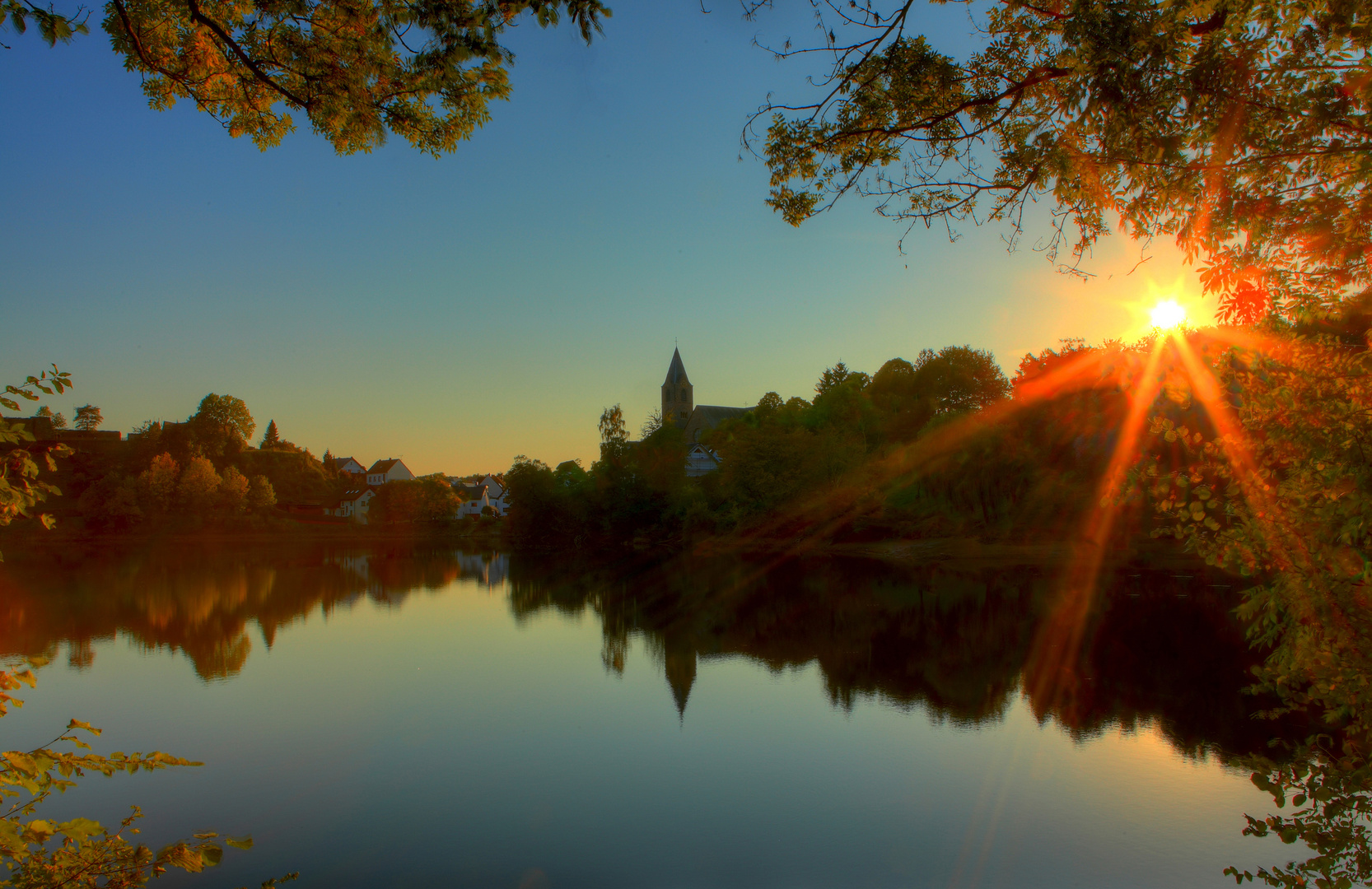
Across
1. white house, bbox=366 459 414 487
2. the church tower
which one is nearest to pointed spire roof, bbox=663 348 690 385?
the church tower

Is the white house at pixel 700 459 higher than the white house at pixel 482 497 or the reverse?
higher

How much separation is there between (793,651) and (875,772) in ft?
25.2

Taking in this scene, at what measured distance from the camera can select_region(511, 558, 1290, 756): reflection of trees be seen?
1226 cm

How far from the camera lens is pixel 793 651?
17078 millimetres

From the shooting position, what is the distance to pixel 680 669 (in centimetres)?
1545

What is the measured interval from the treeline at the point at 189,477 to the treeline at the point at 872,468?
69.9 ft

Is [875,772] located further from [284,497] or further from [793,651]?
[284,497]

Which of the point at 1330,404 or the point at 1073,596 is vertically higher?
the point at 1330,404

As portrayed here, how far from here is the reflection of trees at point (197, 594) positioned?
59.9 feet

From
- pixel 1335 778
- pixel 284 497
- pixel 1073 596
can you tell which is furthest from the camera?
pixel 284 497

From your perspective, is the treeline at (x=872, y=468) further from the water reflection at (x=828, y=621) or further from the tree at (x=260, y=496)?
the tree at (x=260, y=496)

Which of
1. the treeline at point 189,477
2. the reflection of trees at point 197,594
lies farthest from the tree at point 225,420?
the reflection of trees at point 197,594

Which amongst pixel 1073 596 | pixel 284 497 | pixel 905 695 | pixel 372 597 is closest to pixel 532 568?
pixel 372 597

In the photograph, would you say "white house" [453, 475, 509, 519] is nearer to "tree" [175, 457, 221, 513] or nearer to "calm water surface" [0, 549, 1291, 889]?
"tree" [175, 457, 221, 513]
